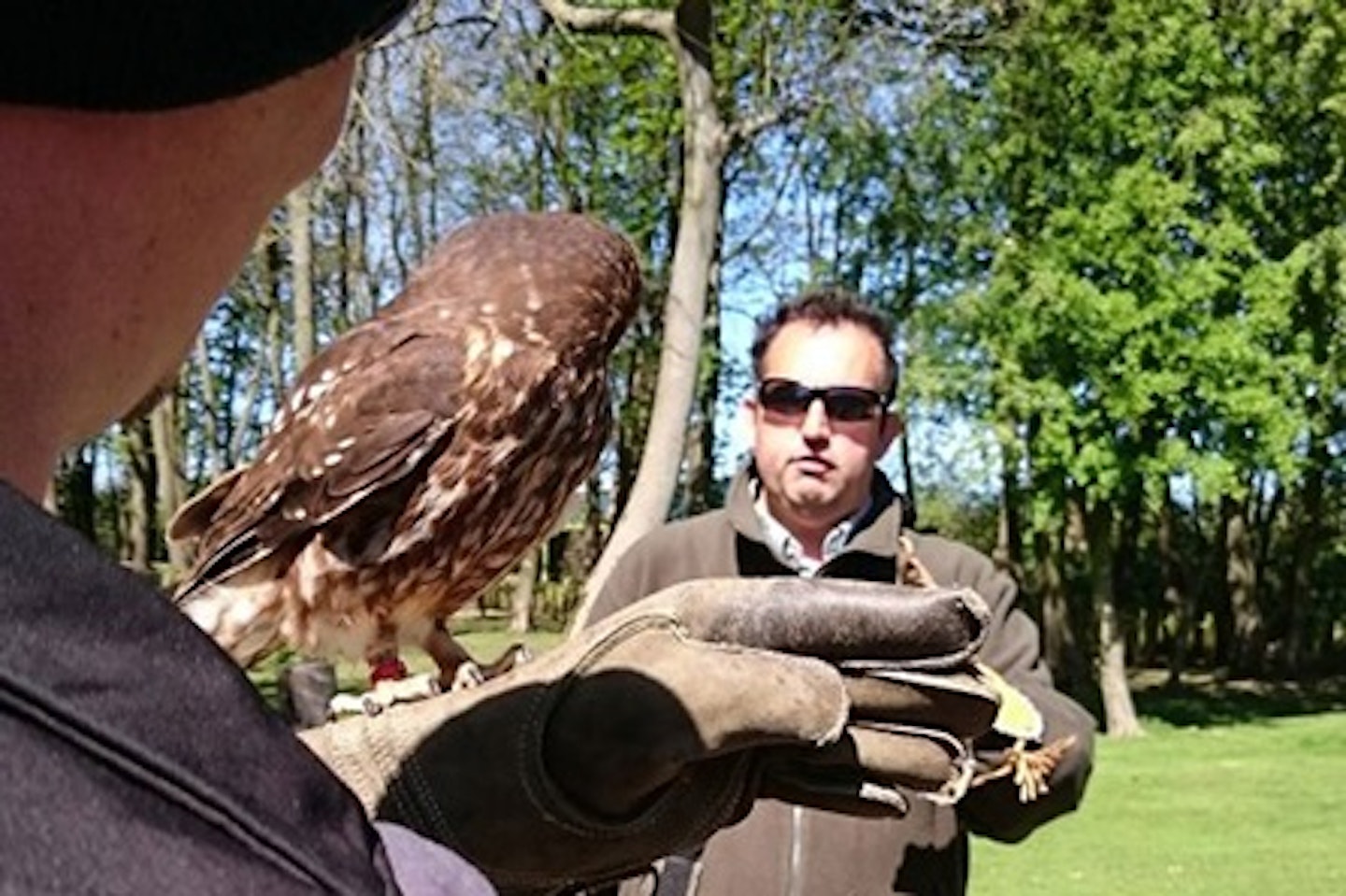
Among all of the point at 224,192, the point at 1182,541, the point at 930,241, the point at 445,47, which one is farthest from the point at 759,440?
the point at 1182,541

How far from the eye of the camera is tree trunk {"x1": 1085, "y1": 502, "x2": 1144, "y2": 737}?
2494 centimetres

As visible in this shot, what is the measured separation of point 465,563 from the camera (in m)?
3.26

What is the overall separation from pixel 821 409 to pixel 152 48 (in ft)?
10.9

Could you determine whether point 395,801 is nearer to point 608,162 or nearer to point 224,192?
point 224,192

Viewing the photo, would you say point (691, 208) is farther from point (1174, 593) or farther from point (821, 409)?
point (1174, 593)

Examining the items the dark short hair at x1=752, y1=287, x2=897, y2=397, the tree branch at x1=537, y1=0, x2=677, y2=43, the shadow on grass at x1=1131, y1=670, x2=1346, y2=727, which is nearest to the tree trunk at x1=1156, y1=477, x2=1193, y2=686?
the shadow on grass at x1=1131, y1=670, x2=1346, y2=727

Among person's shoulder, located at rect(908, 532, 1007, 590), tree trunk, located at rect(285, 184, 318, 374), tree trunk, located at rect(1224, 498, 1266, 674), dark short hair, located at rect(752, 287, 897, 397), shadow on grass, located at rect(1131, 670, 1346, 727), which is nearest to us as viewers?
person's shoulder, located at rect(908, 532, 1007, 590)

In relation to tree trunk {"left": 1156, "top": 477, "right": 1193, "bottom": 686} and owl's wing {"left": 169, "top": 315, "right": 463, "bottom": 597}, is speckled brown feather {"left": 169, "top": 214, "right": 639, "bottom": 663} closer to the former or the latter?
owl's wing {"left": 169, "top": 315, "right": 463, "bottom": 597}

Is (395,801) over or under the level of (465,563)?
under

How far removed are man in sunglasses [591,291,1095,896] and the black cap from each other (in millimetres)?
3015

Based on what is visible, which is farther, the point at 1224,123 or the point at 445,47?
the point at 1224,123

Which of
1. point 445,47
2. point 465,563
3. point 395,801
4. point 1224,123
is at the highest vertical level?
point 1224,123

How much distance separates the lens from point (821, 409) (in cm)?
404

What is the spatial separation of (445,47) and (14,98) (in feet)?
50.8
